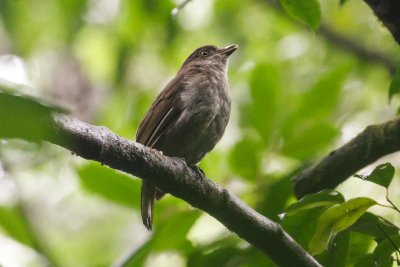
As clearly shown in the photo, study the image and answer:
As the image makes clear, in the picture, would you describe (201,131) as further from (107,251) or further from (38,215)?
(38,215)

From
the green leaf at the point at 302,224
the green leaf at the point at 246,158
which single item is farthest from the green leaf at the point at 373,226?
the green leaf at the point at 246,158

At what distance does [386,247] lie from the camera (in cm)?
212

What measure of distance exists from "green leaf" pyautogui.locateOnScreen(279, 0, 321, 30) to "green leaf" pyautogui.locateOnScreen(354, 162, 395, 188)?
24.3 inches

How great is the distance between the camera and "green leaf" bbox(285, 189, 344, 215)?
222 cm

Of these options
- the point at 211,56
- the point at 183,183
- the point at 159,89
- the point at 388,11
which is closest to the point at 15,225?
the point at 183,183

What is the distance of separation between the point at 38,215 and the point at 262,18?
13.6 feet

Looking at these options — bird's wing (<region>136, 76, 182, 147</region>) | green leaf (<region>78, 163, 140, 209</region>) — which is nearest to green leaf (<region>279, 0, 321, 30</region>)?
green leaf (<region>78, 163, 140, 209</region>)

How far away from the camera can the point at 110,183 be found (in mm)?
3205

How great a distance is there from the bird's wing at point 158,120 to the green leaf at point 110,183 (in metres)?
0.78

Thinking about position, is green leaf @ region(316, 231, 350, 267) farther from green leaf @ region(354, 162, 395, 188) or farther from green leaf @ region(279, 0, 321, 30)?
green leaf @ region(279, 0, 321, 30)

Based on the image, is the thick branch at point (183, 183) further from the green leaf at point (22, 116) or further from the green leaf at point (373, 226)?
the green leaf at point (22, 116)

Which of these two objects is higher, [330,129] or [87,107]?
[330,129]

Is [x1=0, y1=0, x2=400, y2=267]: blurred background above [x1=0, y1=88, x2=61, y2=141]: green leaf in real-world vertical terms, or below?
below

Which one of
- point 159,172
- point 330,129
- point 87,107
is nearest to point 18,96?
point 159,172
